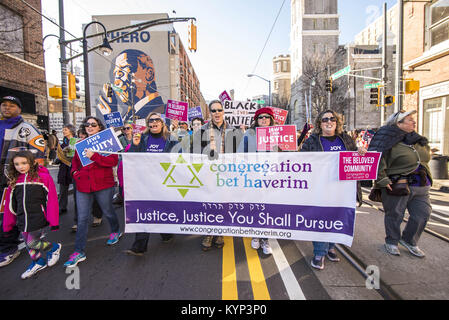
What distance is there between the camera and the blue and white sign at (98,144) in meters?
3.25

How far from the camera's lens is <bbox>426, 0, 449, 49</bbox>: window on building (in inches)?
429

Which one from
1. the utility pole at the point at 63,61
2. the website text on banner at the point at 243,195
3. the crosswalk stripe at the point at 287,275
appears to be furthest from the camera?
the utility pole at the point at 63,61

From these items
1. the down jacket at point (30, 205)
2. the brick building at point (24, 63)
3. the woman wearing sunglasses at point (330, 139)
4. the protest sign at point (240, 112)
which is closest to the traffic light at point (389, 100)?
the protest sign at point (240, 112)

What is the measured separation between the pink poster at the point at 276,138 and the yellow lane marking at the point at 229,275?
1.57 m

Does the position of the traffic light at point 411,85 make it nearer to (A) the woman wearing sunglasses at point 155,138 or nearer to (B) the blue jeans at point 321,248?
(B) the blue jeans at point 321,248

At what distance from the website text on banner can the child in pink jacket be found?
955 mm

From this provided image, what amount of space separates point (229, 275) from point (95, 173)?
7.52 ft

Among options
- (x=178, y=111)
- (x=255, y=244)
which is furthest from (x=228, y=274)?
(x=178, y=111)

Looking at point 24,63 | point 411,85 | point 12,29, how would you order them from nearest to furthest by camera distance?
1. point 411,85
2. point 12,29
3. point 24,63

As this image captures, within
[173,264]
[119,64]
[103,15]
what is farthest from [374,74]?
[173,264]

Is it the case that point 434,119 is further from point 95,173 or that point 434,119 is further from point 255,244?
point 95,173

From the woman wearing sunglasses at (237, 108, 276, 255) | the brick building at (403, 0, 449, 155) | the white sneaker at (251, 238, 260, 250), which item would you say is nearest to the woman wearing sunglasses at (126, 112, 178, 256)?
the woman wearing sunglasses at (237, 108, 276, 255)

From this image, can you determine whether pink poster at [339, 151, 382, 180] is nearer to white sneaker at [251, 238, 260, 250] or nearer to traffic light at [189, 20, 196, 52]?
white sneaker at [251, 238, 260, 250]

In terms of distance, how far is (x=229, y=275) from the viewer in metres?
2.89
